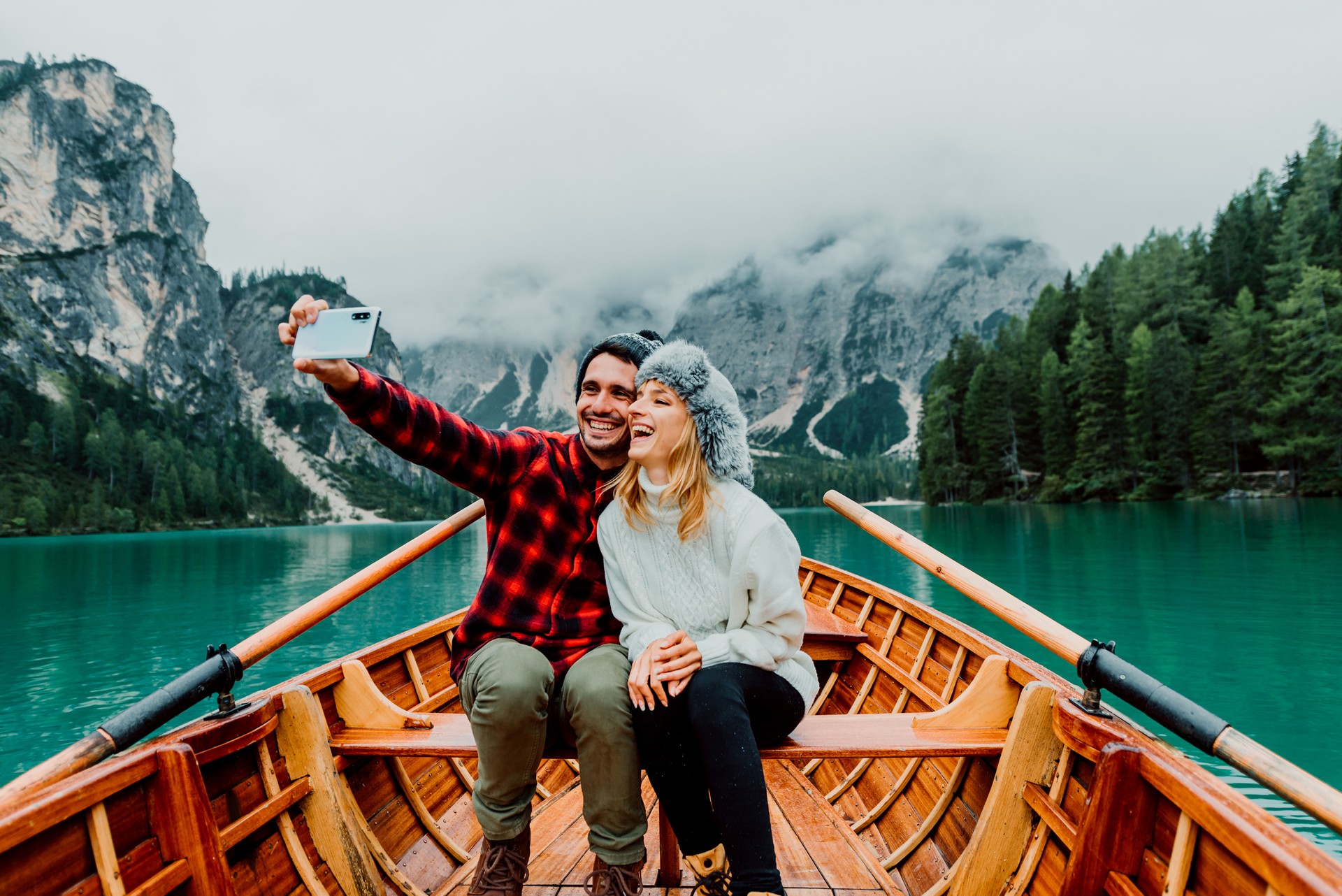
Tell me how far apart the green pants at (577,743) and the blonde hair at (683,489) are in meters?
0.56

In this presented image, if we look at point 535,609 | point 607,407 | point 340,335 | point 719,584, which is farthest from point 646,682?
point 340,335

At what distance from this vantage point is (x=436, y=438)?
2760 mm

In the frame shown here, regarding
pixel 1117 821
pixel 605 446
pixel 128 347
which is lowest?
pixel 1117 821

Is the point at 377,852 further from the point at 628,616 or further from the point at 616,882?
the point at 628,616

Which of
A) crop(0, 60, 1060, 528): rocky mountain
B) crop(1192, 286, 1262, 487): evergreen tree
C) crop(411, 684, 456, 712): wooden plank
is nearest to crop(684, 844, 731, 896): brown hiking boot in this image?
crop(411, 684, 456, 712): wooden plank

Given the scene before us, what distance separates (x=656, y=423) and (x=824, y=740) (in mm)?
1454

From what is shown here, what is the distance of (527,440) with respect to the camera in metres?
3.04

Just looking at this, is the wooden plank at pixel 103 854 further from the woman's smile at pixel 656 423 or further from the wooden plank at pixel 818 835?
the wooden plank at pixel 818 835

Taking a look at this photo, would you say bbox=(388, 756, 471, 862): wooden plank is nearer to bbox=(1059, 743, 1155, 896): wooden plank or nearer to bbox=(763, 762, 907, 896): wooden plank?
bbox=(763, 762, 907, 896): wooden plank

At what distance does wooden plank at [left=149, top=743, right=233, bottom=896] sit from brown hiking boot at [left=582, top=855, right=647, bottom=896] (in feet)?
4.16

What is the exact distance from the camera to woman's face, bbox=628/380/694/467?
258cm

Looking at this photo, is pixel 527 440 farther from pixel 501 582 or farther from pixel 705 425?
pixel 705 425

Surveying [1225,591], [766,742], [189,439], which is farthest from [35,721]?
[189,439]

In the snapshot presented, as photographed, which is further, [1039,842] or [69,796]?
[1039,842]
